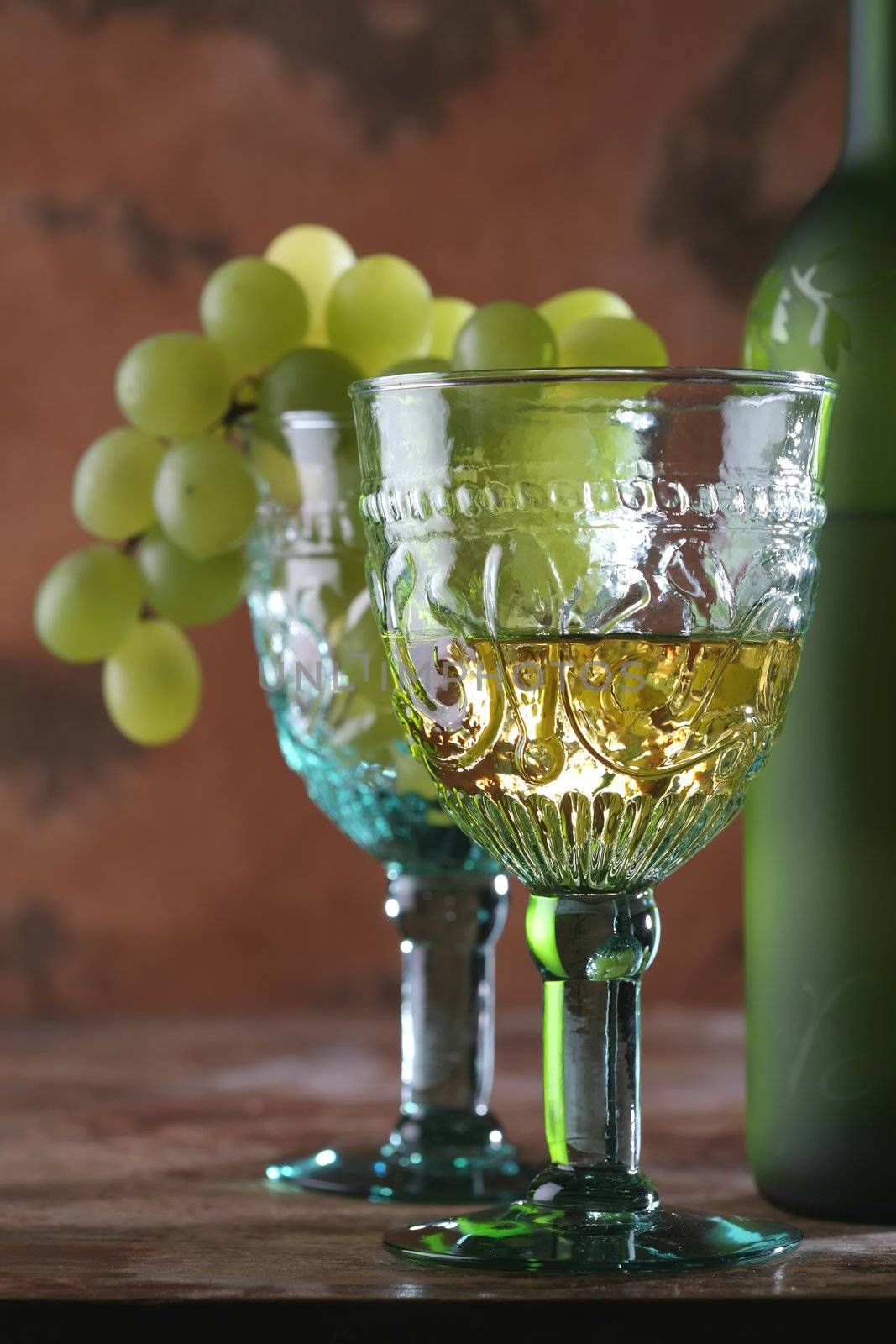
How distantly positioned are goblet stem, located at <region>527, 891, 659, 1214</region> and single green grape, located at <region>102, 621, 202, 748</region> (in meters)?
0.26

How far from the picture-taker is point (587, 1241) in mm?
468

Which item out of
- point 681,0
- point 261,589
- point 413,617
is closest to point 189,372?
point 261,589

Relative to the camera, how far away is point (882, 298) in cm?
56

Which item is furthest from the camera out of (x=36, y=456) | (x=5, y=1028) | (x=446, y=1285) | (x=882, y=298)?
(x=36, y=456)

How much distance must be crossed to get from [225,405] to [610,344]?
14cm

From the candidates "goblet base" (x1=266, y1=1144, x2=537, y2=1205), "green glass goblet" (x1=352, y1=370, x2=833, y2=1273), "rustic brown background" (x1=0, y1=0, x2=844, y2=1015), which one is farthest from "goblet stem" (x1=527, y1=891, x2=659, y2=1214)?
"rustic brown background" (x1=0, y1=0, x2=844, y2=1015)

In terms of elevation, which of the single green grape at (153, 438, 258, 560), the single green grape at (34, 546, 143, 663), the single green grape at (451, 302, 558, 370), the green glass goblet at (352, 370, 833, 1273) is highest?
the single green grape at (451, 302, 558, 370)

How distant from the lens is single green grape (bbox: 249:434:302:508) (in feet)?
2.09

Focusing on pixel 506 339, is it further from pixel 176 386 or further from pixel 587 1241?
pixel 587 1241

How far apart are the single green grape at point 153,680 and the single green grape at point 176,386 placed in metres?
0.09

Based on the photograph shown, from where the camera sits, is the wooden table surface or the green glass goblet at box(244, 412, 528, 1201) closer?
the wooden table surface

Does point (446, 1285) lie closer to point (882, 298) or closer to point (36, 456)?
→ point (882, 298)

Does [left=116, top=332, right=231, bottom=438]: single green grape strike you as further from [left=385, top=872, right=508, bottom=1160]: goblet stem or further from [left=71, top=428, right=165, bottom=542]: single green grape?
[left=385, top=872, right=508, bottom=1160]: goblet stem

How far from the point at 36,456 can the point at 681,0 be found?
0.52m
